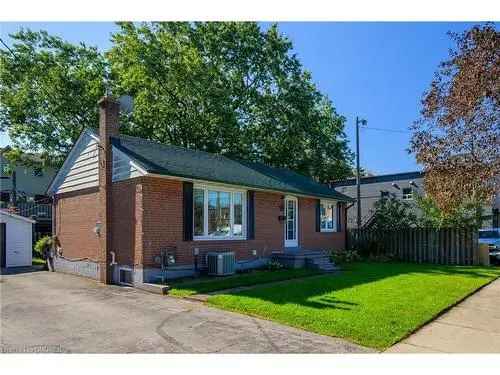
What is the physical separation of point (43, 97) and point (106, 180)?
16959mm

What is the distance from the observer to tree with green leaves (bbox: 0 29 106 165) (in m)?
26.2

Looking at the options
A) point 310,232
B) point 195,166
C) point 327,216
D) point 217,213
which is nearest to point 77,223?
point 195,166

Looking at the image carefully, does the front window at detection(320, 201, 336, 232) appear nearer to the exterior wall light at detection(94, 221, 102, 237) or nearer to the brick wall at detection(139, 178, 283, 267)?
the brick wall at detection(139, 178, 283, 267)

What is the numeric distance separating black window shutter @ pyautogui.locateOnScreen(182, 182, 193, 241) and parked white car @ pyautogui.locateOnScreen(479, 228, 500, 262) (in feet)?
47.1

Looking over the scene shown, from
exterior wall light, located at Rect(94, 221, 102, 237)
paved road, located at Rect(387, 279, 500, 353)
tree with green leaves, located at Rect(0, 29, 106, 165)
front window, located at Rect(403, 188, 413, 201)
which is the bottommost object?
paved road, located at Rect(387, 279, 500, 353)

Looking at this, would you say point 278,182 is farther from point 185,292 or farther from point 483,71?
point 483,71

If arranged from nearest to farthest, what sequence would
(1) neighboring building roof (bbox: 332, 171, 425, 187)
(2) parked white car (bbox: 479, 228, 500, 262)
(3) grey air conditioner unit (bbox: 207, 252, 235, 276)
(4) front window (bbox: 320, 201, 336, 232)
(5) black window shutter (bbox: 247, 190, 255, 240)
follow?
1. (3) grey air conditioner unit (bbox: 207, 252, 235, 276)
2. (5) black window shutter (bbox: 247, 190, 255, 240)
3. (2) parked white car (bbox: 479, 228, 500, 262)
4. (4) front window (bbox: 320, 201, 336, 232)
5. (1) neighboring building roof (bbox: 332, 171, 425, 187)

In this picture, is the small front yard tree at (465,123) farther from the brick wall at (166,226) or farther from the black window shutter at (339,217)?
the black window shutter at (339,217)

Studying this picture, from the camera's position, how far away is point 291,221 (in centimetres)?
1755

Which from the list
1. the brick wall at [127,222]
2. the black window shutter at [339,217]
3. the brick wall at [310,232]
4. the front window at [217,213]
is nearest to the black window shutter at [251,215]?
the front window at [217,213]

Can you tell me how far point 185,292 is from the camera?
1003cm

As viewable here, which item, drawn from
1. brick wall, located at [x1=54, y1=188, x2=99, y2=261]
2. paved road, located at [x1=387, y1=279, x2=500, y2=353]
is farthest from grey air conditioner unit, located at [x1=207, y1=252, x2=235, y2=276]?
paved road, located at [x1=387, y1=279, x2=500, y2=353]

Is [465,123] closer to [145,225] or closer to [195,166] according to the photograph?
[195,166]

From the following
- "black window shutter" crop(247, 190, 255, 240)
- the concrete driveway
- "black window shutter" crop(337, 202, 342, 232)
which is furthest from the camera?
"black window shutter" crop(337, 202, 342, 232)
